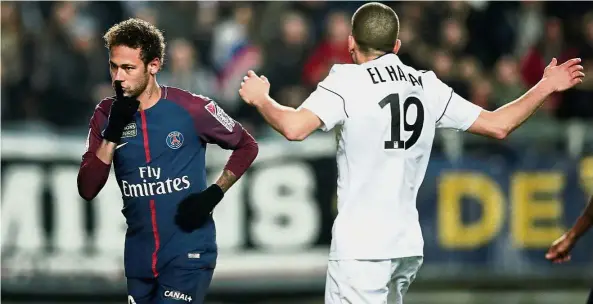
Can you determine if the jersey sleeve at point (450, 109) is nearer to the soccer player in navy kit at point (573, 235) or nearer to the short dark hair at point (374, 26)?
the short dark hair at point (374, 26)

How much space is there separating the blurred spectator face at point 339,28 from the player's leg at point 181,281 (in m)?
6.84

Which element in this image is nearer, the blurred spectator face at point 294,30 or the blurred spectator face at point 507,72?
the blurred spectator face at point 294,30

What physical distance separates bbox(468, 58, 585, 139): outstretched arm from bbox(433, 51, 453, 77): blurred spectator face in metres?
6.62

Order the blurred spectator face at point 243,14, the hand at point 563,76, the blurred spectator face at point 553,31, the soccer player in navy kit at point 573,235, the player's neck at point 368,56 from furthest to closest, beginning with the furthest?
the blurred spectator face at point 553,31 → the blurred spectator face at point 243,14 → the soccer player in navy kit at point 573,235 → the hand at point 563,76 → the player's neck at point 368,56

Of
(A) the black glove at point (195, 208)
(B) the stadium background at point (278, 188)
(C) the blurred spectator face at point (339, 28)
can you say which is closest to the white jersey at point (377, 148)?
(A) the black glove at point (195, 208)

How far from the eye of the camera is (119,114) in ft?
20.7

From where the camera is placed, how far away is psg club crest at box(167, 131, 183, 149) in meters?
6.66

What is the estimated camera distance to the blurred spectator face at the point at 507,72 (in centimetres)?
1345

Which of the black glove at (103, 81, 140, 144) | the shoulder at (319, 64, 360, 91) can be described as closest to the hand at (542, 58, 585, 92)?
the shoulder at (319, 64, 360, 91)

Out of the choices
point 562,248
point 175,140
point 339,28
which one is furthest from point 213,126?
point 339,28

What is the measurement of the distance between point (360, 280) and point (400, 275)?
34cm

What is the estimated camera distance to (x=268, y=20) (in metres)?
13.9

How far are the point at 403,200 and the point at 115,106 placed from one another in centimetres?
164

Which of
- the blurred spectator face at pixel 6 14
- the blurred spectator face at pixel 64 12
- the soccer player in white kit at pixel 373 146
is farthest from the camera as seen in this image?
the blurred spectator face at pixel 64 12
